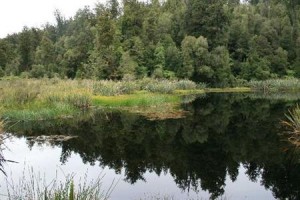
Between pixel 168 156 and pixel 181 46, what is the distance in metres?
51.6

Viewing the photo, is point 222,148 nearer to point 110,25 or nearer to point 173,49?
point 110,25

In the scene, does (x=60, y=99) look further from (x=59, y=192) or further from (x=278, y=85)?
(x=278, y=85)

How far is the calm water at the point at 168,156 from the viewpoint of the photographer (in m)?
10.5

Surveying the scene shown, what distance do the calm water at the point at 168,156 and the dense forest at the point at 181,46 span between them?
34.3 m

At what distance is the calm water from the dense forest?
34288mm

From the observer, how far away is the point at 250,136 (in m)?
18.2

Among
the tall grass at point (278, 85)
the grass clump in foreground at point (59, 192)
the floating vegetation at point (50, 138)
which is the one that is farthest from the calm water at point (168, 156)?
the tall grass at point (278, 85)

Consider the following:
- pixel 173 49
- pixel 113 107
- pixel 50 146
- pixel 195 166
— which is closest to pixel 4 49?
pixel 173 49

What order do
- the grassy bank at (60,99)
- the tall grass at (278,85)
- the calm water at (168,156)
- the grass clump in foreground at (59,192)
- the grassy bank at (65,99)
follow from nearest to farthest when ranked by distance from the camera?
the grass clump in foreground at (59,192)
the calm water at (168,156)
the grassy bank at (60,99)
the grassy bank at (65,99)
the tall grass at (278,85)

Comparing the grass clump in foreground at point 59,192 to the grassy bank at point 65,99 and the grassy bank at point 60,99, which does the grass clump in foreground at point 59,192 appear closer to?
the grassy bank at point 65,99

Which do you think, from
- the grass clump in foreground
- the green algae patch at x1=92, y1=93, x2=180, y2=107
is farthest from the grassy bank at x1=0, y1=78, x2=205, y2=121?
the grass clump in foreground

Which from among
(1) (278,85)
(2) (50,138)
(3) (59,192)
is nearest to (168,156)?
(2) (50,138)

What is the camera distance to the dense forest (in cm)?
5962

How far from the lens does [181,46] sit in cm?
6431
